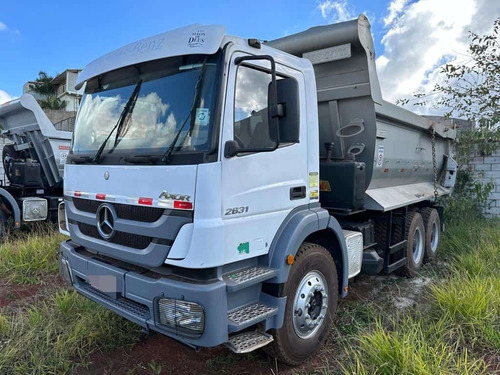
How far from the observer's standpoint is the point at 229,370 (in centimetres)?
315

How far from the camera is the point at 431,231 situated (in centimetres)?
623

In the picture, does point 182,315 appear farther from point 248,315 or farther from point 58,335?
point 58,335

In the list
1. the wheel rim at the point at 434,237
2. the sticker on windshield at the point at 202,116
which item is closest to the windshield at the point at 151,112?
the sticker on windshield at the point at 202,116

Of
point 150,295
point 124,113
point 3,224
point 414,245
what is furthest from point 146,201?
point 3,224

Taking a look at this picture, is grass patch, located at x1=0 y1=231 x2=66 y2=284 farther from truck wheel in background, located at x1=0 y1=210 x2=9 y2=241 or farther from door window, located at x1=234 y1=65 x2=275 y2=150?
door window, located at x1=234 y1=65 x2=275 y2=150

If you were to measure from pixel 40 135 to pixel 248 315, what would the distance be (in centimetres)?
697

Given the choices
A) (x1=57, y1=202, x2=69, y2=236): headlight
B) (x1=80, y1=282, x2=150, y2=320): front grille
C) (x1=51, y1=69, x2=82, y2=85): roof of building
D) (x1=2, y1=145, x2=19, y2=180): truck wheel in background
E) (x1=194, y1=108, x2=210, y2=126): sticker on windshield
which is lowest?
(x1=80, y1=282, x2=150, y2=320): front grille

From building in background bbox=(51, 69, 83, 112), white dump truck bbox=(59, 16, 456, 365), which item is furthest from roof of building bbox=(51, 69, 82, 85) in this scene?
white dump truck bbox=(59, 16, 456, 365)

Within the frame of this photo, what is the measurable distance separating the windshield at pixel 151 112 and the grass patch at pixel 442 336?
1988mm

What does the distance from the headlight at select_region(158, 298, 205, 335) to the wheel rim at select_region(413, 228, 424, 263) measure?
4.21 meters

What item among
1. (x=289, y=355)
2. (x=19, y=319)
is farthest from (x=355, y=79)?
(x=19, y=319)

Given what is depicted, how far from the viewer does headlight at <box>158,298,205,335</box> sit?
2.43 meters

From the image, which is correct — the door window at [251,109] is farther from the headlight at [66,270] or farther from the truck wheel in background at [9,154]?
the truck wheel in background at [9,154]

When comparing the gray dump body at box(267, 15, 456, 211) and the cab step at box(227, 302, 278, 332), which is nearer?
the cab step at box(227, 302, 278, 332)
